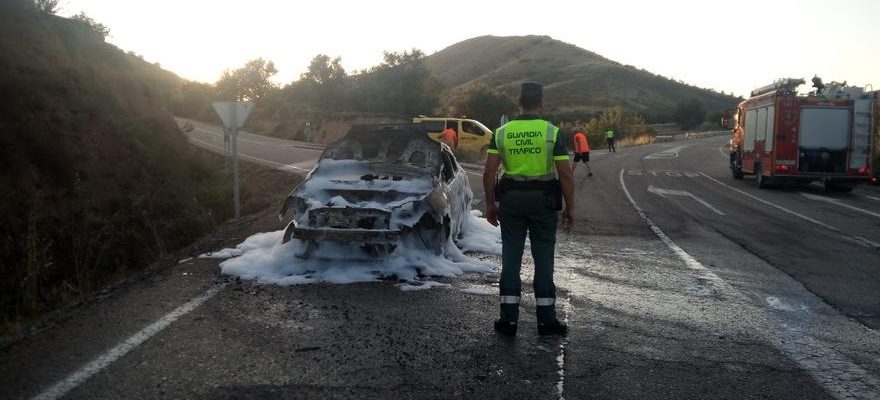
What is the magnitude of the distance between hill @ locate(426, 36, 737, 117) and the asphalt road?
81.4 metres

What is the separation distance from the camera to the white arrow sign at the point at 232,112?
42.5 ft

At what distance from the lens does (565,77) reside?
118m

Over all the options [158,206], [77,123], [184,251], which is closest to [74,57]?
[77,123]

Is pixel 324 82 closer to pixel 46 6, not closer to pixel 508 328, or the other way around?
pixel 46 6

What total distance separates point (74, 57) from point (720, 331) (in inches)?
964

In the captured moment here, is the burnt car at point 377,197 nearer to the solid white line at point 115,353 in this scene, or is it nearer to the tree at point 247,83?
the solid white line at point 115,353

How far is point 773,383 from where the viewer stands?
14.4 feet

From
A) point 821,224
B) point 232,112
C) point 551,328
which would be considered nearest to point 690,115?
point 821,224

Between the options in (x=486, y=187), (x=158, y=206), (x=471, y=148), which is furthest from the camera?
(x=471, y=148)

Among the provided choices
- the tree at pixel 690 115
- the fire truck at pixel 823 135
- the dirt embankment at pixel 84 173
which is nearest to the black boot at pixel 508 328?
the dirt embankment at pixel 84 173

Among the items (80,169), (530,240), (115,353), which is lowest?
(115,353)

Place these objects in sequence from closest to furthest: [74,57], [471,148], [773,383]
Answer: [773,383] < [74,57] < [471,148]

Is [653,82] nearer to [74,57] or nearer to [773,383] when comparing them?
[74,57]

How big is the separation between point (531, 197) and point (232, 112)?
359 inches
